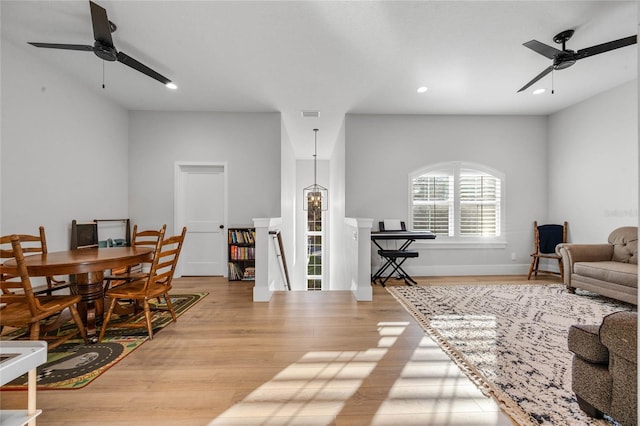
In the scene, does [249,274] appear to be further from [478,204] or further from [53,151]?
[478,204]

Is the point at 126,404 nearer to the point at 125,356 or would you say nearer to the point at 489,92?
the point at 125,356

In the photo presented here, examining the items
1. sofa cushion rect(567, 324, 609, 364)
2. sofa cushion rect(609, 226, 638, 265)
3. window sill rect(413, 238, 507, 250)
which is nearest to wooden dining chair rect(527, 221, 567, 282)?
window sill rect(413, 238, 507, 250)

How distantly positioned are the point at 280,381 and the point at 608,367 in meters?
1.82

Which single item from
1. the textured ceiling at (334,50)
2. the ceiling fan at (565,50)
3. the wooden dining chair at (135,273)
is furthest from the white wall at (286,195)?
the ceiling fan at (565,50)

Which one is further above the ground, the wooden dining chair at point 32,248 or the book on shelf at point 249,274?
the wooden dining chair at point 32,248

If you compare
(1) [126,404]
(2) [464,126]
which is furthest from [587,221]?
(1) [126,404]

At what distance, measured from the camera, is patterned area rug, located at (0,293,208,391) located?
1860 mm

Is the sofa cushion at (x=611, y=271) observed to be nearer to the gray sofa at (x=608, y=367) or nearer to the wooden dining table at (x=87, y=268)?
the gray sofa at (x=608, y=367)

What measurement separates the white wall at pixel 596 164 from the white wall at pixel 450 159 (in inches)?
11.2

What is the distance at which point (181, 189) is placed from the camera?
16.7 ft

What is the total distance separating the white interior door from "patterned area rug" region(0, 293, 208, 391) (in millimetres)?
2144

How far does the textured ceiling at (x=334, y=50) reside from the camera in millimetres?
2521

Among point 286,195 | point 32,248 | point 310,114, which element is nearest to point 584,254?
point 310,114

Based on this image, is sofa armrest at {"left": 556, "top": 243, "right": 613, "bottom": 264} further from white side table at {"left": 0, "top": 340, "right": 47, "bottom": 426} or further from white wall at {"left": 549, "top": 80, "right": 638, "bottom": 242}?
white side table at {"left": 0, "top": 340, "right": 47, "bottom": 426}
